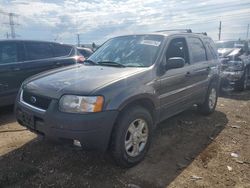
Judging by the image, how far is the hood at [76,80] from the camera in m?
3.23

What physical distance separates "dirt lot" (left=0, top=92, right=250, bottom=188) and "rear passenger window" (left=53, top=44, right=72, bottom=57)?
8.09ft

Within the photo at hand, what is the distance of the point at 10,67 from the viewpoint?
5750 mm

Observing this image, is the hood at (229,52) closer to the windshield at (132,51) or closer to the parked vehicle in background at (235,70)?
the parked vehicle in background at (235,70)

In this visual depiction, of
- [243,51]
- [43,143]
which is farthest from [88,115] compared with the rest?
[243,51]

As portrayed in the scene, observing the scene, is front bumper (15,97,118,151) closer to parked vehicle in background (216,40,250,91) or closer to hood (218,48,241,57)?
parked vehicle in background (216,40,250,91)

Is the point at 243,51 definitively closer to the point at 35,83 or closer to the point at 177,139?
the point at 177,139

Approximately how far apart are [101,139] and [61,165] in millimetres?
912

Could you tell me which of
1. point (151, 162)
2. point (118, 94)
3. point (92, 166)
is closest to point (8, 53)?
point (92, 166)

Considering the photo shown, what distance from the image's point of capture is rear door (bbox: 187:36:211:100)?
16.5 ft

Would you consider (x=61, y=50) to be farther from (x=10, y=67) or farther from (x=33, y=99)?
(x=33, y=99)

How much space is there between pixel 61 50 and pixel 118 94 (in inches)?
173

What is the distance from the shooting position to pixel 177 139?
4.68 metres

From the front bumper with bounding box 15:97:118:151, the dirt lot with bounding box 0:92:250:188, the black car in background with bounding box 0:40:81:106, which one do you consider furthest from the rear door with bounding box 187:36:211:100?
→ the black car in background with bounding box 0:40:81:106

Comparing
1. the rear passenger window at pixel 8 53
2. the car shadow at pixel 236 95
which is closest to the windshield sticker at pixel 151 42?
the rear passenger window at pixel 8 53
